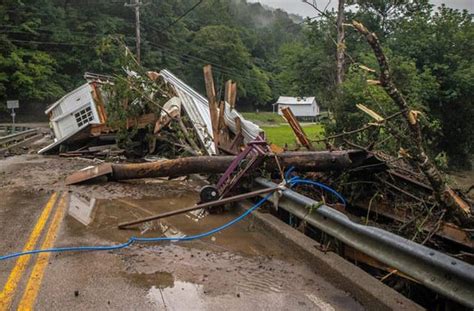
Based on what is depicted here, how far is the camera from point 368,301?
157 inches

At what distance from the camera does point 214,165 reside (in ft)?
27.4

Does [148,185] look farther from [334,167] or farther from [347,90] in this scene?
[347,90]

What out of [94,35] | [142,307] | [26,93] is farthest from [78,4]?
[142,307]

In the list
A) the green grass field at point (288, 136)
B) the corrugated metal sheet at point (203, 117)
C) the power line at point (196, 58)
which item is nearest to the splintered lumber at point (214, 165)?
the corrugated metal sheet at point (203, 117)

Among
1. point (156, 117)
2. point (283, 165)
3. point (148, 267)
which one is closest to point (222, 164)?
point (283, 165)

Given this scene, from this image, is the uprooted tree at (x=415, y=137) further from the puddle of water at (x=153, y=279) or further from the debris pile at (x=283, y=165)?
the puddle of water at (x=153, y=279)

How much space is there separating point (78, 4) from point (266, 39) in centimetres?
5749

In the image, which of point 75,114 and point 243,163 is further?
point 75,114

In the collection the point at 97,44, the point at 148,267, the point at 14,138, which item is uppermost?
the point at 97,44

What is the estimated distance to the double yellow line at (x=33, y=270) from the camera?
4011 mm

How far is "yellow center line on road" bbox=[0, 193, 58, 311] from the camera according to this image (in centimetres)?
403

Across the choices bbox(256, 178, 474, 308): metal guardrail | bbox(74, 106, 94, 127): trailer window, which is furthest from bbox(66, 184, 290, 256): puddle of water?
bbox(74, 106, 94, 127): trailer window

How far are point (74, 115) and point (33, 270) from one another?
14446 mm

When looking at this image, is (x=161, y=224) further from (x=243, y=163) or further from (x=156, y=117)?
(x=156, y=117)
